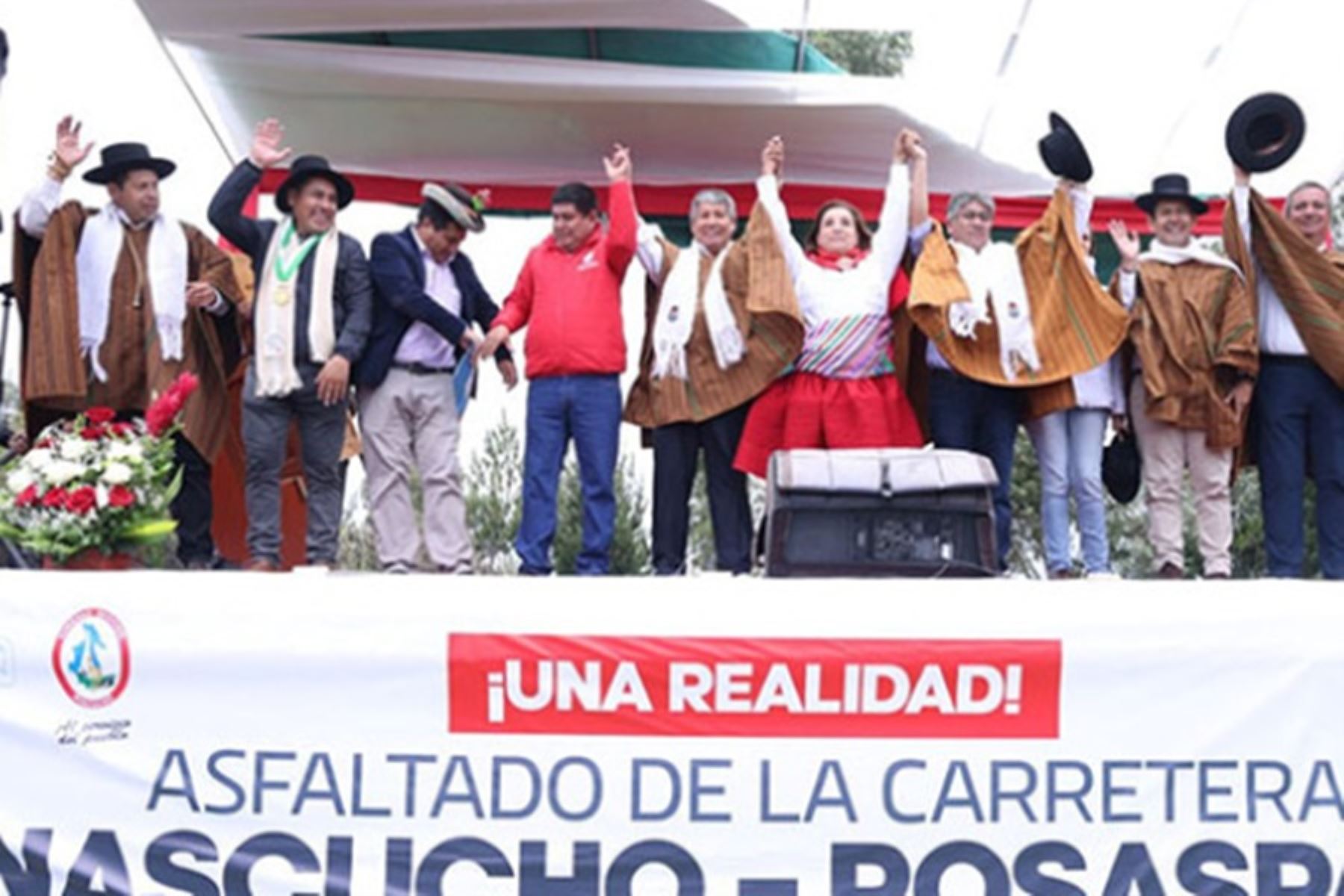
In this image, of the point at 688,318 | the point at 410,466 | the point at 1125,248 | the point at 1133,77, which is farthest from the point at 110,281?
the point at 1133,77

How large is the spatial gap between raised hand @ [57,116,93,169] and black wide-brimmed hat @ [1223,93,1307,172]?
354 cm

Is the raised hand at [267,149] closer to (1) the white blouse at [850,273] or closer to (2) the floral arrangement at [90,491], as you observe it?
(2) the floral arrangement at [90,491]

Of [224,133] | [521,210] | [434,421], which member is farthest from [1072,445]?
[224,133]

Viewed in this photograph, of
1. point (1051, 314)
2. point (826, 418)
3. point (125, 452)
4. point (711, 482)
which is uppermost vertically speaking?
point (1051, 314)

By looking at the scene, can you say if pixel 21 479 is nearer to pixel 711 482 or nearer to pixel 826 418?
pixel 711 482

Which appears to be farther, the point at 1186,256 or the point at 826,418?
the point at 1186,256

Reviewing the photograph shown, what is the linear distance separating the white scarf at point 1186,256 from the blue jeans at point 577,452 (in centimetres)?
181

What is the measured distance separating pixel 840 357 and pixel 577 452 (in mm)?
894

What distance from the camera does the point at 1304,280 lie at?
5.79m

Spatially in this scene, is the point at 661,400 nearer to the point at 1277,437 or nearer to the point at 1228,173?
the point at 1277,437

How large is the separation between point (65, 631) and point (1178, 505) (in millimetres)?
3453

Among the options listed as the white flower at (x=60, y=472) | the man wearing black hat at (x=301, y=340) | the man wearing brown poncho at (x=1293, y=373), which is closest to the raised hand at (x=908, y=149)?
the man wearing brown poncho at (x=1293, y=373)

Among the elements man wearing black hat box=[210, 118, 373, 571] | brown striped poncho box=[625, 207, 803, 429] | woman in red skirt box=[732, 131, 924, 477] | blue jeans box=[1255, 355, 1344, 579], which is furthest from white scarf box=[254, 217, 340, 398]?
blue jeans box=[1255, 355, 1344, 579]

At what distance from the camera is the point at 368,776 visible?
13.5 ft
